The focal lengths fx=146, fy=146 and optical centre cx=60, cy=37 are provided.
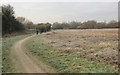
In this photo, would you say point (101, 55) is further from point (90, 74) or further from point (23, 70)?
point (23, 70)

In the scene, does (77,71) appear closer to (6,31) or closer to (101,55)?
(101,55)

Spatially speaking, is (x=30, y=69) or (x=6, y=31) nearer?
(x=30, y=69)

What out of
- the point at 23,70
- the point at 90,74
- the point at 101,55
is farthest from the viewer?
the point at 101,55

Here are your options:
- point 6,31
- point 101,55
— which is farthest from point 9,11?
point 101,55

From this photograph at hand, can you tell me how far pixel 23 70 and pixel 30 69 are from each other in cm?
42

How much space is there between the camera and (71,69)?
9.04 metres

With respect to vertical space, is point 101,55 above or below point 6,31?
below

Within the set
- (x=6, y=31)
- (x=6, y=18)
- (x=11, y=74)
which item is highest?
(x=6, y=18)

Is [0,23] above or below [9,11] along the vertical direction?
below

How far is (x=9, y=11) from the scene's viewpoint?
50.0m

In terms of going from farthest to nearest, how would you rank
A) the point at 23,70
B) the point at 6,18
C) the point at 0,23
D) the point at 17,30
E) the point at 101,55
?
the point at 17,30 → the point at 6,18 → the point at 0,23 → the point at 101,55 → the point at 23,70

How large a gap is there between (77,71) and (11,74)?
151 inches

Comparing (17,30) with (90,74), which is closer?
(90,74)

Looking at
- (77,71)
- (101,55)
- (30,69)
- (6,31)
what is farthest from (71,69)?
(6,31)
